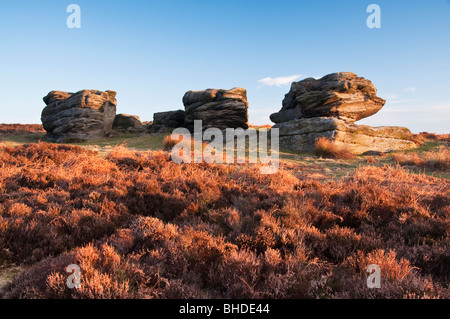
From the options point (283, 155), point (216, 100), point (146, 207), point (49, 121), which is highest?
point (216, 100)

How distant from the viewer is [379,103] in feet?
69.1

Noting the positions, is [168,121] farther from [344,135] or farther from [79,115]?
[344,135]

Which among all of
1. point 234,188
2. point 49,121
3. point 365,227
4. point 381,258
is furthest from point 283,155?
point 49,121

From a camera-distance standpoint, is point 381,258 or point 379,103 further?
point 379,103

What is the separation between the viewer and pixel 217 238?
4.43m

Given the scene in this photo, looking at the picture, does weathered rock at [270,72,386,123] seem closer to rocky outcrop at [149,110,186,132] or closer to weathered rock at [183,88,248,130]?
weathered rock at [183,88,248,130]

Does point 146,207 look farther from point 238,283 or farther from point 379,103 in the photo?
point 379,103

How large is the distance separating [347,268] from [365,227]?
1789 millimetres

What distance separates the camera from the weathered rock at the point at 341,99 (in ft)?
66.3

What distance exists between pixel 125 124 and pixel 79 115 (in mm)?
5710

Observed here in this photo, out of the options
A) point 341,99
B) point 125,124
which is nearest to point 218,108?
point 341,99

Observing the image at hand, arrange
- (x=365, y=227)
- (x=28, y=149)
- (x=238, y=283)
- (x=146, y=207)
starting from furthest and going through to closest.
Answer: (x=28, y=149) → (x=146, y=207) → (x=365, y=227) → (x=238, y=283)

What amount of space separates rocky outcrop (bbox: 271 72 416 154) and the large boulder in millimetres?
17210

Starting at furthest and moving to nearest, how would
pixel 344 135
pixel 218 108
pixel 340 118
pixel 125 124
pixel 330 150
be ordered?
pixel 125 124
pixel 218 108
pixel 340 118
pixel 344 135
pixel 330 150
